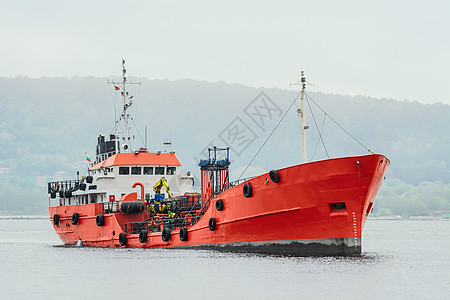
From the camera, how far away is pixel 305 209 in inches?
1156

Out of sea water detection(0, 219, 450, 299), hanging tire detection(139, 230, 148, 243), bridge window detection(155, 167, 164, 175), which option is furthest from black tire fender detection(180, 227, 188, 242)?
bridge window detection(155, 167, 164, 175)

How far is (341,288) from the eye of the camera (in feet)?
78.1

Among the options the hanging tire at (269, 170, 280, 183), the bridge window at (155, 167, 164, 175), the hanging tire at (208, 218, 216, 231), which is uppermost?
the bridge window at (155, 167, 164, 175)

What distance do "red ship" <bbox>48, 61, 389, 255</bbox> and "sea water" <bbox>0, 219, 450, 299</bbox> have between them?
885 millimetres

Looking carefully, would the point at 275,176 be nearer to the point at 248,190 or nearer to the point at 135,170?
the point at 248,190

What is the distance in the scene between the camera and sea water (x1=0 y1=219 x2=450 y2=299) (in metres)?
23.6

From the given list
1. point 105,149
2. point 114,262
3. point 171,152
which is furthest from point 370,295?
point 105,149

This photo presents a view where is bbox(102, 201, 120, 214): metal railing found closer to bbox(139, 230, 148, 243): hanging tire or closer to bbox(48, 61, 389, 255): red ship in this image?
bbox(48, 61, 389, 255): red ship

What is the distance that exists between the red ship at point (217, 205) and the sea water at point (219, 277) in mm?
885

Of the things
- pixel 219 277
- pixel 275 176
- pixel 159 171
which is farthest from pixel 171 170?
pixel 219 277

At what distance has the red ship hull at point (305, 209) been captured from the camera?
28484 mm

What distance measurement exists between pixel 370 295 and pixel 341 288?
3.84 feet

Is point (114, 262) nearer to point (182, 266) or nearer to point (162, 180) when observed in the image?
point (182, 266)

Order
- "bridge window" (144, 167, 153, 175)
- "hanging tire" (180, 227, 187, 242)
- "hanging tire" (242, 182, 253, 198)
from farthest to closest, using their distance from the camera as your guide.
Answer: "bridge window" (144, 167, 153, 175)
"hanging tire" (180, 227, 187, 242)
"hanging tire" (242, 182, 253, 198)
